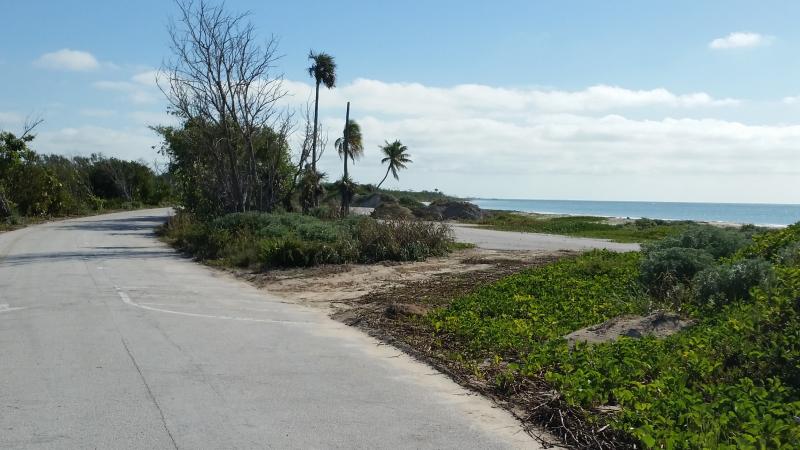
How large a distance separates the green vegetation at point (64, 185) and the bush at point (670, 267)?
124 feet

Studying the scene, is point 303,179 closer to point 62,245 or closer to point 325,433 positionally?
point 62,245

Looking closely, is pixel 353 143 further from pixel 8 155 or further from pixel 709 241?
pixel 709 241

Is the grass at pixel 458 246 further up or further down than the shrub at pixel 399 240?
further down

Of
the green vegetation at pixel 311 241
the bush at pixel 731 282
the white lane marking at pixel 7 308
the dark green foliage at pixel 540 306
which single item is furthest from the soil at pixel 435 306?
the white lane marking at pixel 7 308

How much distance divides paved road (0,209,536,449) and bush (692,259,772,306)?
13.3 feet

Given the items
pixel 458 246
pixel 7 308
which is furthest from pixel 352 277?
pixel 458 246

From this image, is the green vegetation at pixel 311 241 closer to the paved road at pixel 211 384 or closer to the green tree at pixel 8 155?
the paved road at pixel 211 384

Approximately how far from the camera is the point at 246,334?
9.85 m

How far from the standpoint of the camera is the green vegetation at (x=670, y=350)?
5.12m

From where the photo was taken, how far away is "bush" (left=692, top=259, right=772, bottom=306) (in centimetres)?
895

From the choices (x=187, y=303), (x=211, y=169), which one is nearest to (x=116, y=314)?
(x=187, y=303)

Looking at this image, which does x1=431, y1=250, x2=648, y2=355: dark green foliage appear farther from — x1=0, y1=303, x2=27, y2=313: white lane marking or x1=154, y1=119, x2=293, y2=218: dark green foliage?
x1=154, y1=119, x2=293, y2=218: dark green foliage

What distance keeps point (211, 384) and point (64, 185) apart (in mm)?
58226

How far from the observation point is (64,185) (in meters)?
59.0
